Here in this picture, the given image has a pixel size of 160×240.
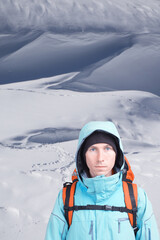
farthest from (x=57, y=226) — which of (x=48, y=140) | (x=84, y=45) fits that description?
(x=84, y=45)

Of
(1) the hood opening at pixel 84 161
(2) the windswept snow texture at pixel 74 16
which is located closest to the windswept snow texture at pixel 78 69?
(2) the windswept snow texture at pixel 74 16

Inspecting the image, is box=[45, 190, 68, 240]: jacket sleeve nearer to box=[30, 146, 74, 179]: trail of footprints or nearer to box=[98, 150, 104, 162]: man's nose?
box=[98, 150, 104, 162]: man's nose

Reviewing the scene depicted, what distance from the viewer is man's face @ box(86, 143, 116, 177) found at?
2.57 ft

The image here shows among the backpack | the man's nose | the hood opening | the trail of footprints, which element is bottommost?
the trail of footprints

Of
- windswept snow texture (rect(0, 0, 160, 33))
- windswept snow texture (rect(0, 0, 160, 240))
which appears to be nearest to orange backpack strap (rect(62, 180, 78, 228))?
windswept snow texture (rect(0, 0, 160, 240))

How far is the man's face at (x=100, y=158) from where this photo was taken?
78 cm

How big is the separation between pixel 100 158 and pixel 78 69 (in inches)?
→ 74.3

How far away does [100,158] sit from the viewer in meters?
0.78

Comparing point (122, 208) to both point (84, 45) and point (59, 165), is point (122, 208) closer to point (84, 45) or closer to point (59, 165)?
point (59, 165)

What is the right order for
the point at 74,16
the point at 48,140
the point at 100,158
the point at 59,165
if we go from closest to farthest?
the point at 100,158 → the point at 59,165 → the point at 48,140 → the point at 74,16

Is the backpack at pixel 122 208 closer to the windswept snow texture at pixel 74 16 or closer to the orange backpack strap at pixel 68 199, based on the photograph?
the orange backpack strap at pixel 68 199

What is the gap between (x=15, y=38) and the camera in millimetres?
2484

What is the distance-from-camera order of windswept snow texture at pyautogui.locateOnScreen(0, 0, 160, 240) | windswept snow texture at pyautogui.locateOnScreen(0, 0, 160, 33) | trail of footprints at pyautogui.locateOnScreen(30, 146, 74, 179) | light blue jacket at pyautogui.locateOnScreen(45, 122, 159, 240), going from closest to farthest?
light blue jacket at pyautogui.locateOnScreen(45, 122, 159, 240) < trail of footprints at pyautogui.locateOnScreen(30, 146, 74, 179) < windswept snow texture at pyautogui.locateOnScreen(0, 0, 160, 240) < windswept snow texture at pyautogui.locateOnScreen(0, 0, 160, 33)

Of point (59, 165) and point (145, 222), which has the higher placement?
point (145, 222)
